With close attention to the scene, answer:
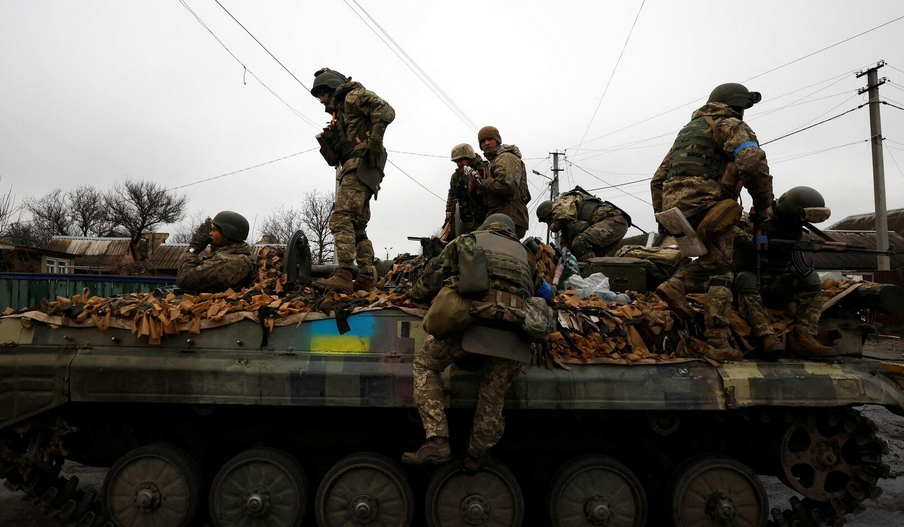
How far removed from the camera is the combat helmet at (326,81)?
6488 mm

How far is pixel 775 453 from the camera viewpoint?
5.00m

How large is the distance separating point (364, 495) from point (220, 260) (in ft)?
8.47

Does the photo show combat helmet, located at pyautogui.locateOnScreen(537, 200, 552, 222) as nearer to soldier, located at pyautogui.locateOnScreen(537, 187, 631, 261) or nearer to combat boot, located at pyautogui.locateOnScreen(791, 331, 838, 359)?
soldier, located at pyautogui.locateOnScreen(537, 187, 631, 261)

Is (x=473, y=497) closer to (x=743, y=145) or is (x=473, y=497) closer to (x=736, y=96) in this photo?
(x=743, y=145)

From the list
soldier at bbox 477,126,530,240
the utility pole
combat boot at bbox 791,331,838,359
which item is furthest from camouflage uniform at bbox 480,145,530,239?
the utility pole

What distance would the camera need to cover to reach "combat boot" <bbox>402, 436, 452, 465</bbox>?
4234mm

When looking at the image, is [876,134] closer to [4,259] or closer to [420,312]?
[420,312]

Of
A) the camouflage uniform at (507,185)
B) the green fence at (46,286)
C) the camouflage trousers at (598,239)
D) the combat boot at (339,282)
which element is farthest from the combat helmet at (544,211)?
the green fence at (46,286)

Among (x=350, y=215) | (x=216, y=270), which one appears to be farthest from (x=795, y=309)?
(x=216, y=270)

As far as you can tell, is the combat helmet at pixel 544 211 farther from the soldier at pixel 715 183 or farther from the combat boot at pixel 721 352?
the combat boot at pixel 721 352

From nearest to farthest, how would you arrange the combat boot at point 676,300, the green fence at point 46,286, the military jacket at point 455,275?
the military jacket at point 455,275, the combat boot at point 676,300, the green fence at point 46,286

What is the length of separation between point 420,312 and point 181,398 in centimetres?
195

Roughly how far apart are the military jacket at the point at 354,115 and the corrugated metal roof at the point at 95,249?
1379 inches

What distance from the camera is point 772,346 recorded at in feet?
16.2
